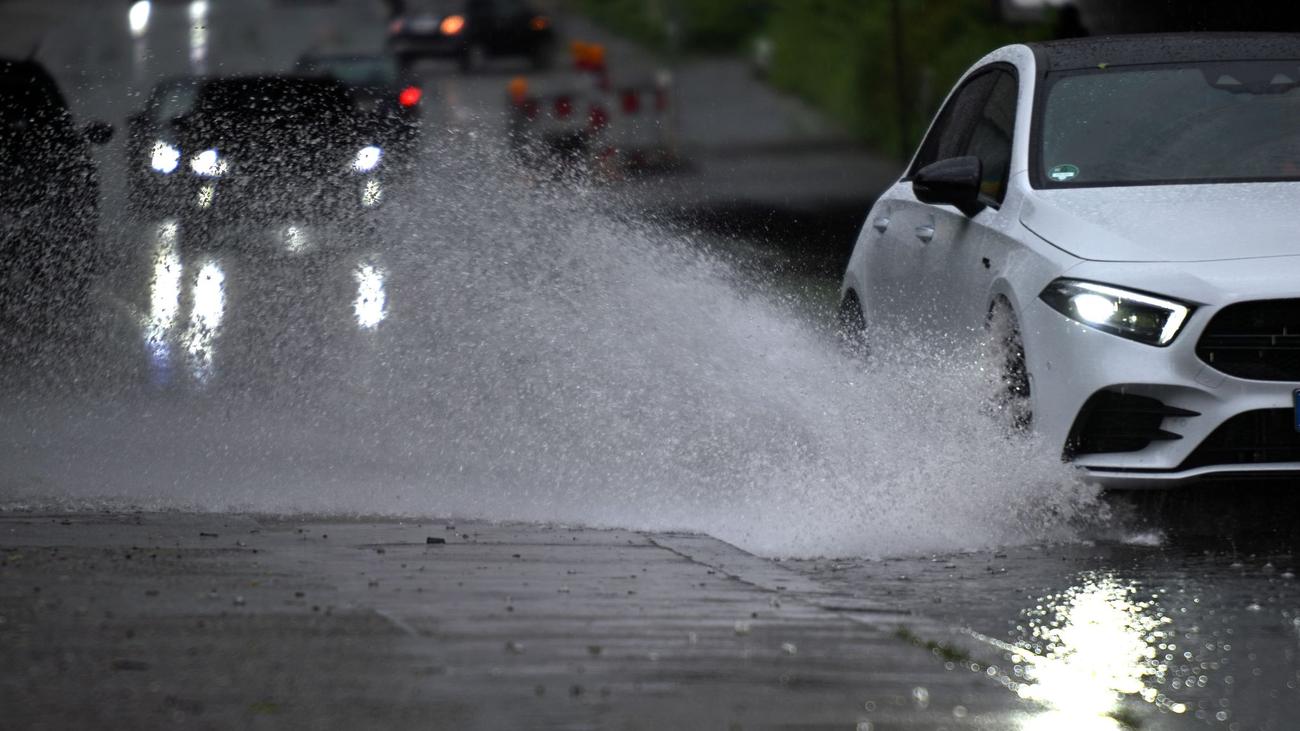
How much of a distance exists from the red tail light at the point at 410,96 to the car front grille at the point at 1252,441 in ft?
56.9

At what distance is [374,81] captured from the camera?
24266mm

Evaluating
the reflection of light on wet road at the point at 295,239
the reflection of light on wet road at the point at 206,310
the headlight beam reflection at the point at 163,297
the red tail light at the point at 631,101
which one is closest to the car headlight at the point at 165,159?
the headlight beam reflection at the point at 163,297

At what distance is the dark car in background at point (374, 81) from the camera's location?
22.6m

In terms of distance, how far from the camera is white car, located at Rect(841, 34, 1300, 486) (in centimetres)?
650

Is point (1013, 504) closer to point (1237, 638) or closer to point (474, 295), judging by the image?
point (1237, 638)

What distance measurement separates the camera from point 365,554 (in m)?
6.14

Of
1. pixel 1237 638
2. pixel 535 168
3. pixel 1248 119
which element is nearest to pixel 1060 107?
pixel 1248 119

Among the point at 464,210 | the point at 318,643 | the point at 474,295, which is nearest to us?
the point at 318,643

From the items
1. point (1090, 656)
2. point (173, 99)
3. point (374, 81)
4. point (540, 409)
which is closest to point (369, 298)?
point (540, 409)

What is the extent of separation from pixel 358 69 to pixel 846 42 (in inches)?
226

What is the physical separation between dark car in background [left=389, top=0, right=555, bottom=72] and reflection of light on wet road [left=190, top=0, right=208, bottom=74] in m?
2.03

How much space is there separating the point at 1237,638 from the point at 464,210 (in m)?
7.55

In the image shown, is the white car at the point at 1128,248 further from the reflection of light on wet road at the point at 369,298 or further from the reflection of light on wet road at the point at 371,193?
the reflection of light on wet road at the point at 371,193

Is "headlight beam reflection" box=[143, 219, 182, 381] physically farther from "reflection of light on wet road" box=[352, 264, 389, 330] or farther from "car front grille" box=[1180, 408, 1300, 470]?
"car front grille" box=[1180, 408, 1300, 470]
